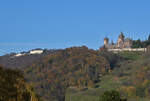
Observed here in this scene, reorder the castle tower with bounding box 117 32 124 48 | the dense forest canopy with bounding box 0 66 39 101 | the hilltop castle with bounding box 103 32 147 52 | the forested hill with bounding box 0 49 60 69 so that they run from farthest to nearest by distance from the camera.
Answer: the forested hill with bounding box 0 49 60 69, the castle tower with bounding box 117 32 124 48, the hilltop castle with bounding box 103 32 147 52, the dense forest canopy with bounding box 0 66 39 101

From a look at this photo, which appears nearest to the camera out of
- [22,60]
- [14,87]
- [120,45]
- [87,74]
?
[14,87]

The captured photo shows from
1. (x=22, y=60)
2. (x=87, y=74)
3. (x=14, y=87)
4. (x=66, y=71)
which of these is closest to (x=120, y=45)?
(x=66, y=71)

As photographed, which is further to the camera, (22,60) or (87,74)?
(22,60)

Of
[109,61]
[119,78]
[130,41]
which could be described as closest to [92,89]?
[119,78]

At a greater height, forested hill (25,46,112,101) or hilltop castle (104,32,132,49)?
hilltop castle (104,32,132,49)

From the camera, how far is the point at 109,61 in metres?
154

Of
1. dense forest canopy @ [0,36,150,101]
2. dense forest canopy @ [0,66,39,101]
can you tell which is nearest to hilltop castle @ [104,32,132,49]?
dense forest canopy @ [0,36,150,101]

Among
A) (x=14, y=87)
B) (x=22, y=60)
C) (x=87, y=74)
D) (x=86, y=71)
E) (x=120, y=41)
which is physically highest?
(x=120, y=41)

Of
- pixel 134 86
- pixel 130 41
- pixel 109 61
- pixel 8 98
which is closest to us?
pixel 8 98

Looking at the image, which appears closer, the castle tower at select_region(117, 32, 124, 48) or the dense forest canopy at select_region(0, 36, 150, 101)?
the dense forest canopy at select_region(0, 36, 150, 101)

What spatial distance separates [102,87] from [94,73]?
862 inches

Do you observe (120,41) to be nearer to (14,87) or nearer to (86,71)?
(86,71)

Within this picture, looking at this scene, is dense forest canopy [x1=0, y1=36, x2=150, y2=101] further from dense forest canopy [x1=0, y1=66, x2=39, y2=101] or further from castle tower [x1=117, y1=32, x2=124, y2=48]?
dense forest canopy [x1=0, y1=66, x2=39, y2=101]

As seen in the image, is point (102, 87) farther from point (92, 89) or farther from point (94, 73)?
point (94, 73)
